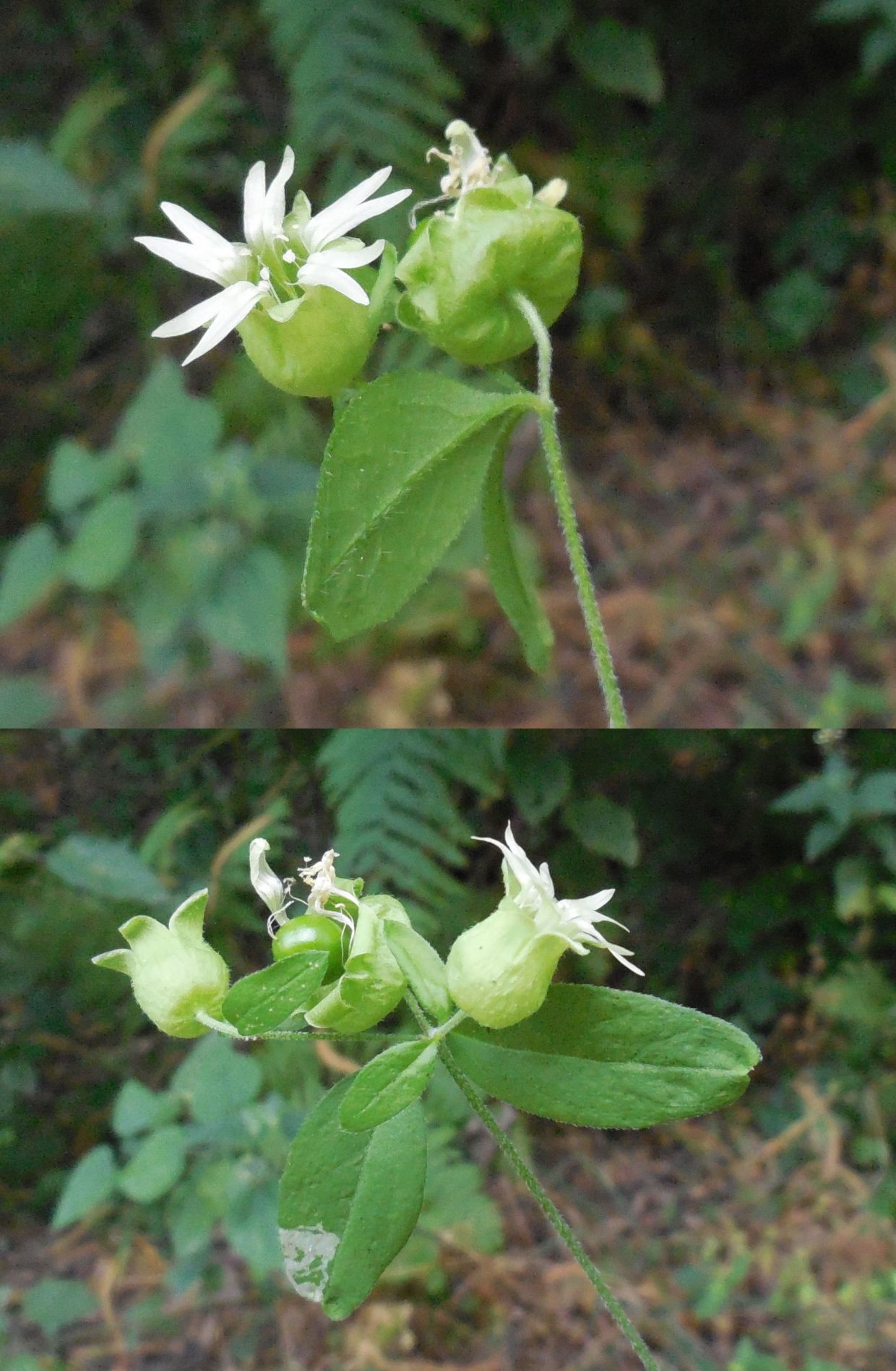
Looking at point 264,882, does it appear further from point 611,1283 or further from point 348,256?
point 611,1283

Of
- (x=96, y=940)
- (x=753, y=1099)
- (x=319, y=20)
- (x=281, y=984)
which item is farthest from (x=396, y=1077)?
(x=319, y=20)

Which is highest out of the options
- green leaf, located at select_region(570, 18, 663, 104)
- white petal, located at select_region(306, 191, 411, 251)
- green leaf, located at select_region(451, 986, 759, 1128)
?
green leaf, located at select_region(570, 18, 663, 104)

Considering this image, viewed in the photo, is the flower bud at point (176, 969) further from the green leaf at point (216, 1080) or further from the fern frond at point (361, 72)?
the fern frond at point (361, 72)

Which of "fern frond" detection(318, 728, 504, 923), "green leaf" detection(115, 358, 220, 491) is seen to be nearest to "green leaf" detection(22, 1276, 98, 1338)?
"fern frond" detection(318, 728, 504, 923)

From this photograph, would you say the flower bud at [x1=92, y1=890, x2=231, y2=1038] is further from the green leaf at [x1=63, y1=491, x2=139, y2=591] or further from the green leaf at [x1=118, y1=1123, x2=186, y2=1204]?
the green leaf at [x1=63, y1=491, x2=139, y2=591]

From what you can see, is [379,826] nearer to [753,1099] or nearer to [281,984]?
[281,984]
